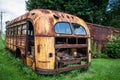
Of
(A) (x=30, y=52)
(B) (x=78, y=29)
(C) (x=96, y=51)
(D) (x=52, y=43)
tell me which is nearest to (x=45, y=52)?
(D) (x=52, y=43)

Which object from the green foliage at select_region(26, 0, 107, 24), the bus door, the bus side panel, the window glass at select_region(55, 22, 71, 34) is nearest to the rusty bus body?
the green foliage at select_region(26, 0, 107, 24)

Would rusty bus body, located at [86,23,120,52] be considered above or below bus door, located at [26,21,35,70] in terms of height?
above

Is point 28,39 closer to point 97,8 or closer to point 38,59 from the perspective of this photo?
point 38,59

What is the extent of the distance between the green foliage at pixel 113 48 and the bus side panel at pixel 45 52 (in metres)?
8.76

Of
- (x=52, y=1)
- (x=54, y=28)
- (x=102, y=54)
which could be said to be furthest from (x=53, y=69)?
(x=52, y=1)

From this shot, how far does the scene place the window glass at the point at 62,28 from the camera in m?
8.48

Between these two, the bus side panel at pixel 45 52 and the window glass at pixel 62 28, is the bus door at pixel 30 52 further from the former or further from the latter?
the window glass at pixel 62 28

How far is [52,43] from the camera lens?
7941 millimetres

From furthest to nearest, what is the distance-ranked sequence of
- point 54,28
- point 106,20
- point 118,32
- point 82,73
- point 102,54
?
point 106,20, point 118,32, point 102,54, point 82,73, point 54,28

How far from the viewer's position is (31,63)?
8727 mm

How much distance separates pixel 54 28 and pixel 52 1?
16181 mm

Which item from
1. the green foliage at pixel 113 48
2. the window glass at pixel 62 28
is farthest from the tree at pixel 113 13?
the window glass at pixel 62 28

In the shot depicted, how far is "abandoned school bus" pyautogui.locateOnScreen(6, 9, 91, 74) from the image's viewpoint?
789cm

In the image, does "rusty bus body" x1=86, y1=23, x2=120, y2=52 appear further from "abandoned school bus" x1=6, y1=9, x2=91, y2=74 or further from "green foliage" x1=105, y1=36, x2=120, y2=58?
"abandoned school bus" x1=6, y1=9, x2=91, y2=74
